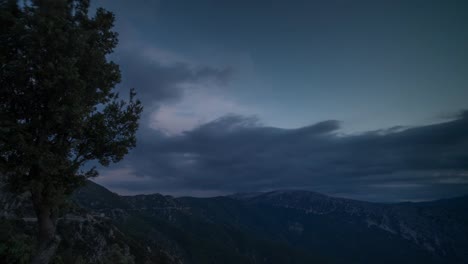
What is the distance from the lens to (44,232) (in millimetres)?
17000

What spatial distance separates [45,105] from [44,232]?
7090 mm

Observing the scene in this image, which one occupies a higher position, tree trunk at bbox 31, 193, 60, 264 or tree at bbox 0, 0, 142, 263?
tree at bbox 0, 0, 142, 263

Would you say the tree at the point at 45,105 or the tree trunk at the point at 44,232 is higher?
the tree at the point at 45,105

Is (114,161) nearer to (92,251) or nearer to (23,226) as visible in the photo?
(23,226)

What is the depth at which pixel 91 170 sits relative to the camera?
61.9 feet

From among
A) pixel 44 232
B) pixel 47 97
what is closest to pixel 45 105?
pixel 47 97

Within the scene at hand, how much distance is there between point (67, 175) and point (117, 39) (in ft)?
30.3

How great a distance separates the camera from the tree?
16250 millimetres

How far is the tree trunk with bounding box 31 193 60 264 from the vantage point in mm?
16641

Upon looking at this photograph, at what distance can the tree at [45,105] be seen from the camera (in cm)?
1625

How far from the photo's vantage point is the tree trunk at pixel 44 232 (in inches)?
655

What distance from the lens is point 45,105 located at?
17.6 meters

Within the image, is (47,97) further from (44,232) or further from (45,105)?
(44,232)

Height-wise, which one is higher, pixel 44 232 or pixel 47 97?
pixel 47 97
